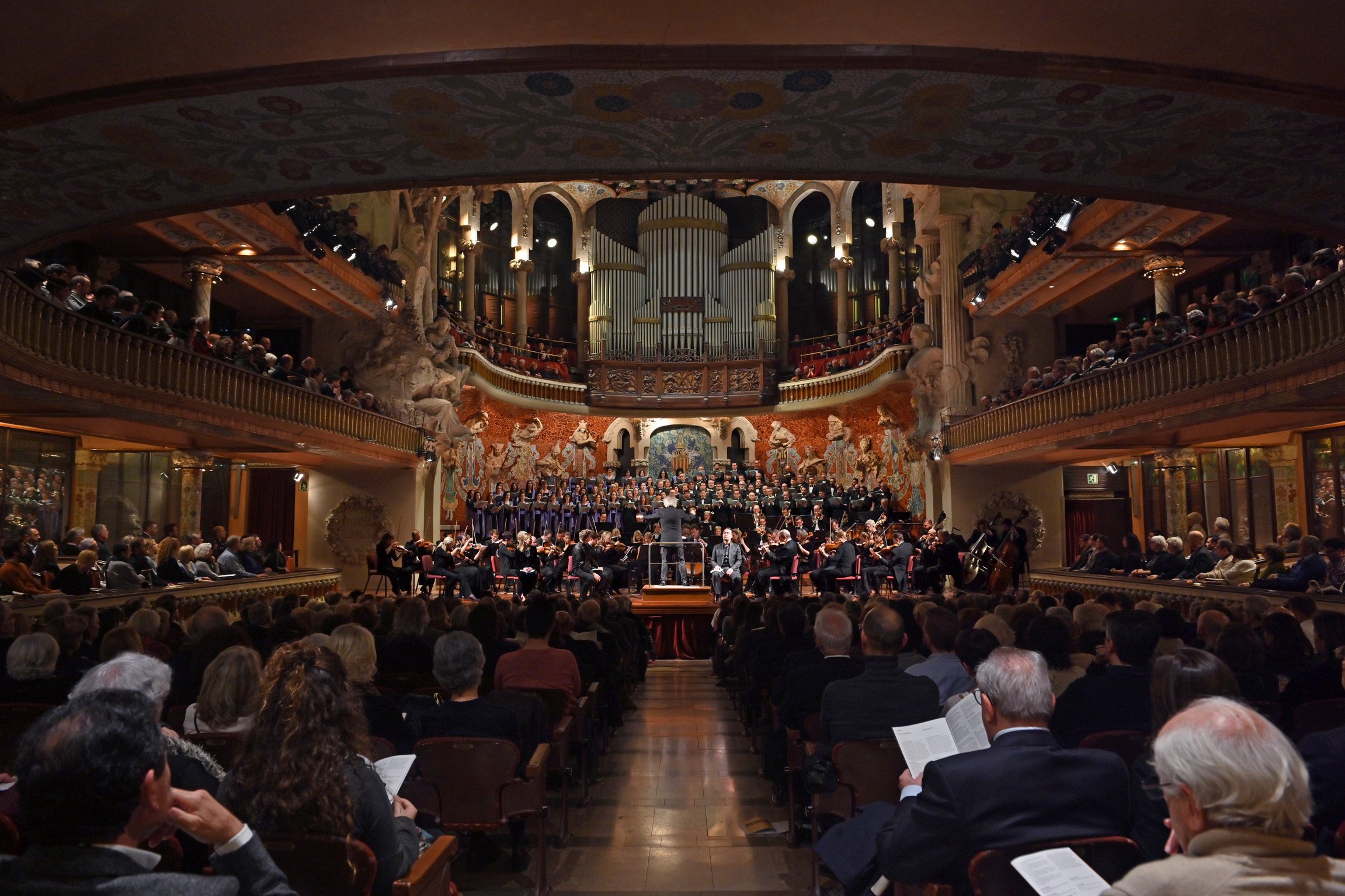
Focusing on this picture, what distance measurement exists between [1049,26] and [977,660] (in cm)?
335

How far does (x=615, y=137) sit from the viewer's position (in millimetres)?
6551

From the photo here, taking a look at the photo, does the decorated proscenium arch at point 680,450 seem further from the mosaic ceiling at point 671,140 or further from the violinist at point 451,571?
the mosaic ceiling at point 671,140

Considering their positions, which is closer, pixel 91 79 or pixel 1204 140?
pixel 91 79

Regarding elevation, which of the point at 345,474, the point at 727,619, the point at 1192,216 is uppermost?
the point at 1192,216

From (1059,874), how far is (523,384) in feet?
75.6

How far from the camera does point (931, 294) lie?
20.7 meters

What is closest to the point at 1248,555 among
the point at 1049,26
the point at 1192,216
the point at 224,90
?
the point at 1192,216

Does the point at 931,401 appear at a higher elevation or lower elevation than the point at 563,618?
higher

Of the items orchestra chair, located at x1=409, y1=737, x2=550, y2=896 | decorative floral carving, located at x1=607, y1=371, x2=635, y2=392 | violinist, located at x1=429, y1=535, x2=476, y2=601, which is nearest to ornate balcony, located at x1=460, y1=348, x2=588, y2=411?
decorative floral carving, located at x1=607, y1=371, x2=635, y2=392

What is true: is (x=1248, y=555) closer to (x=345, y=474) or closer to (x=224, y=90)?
(x=224, y=90)

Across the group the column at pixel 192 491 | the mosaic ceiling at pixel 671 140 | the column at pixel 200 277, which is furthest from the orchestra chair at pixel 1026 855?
Result: the column at pixel 200 277

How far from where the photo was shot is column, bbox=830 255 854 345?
26.3m

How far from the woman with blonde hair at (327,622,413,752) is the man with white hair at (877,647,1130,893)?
7.13 feet

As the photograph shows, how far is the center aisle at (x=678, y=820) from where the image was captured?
4391 mm
